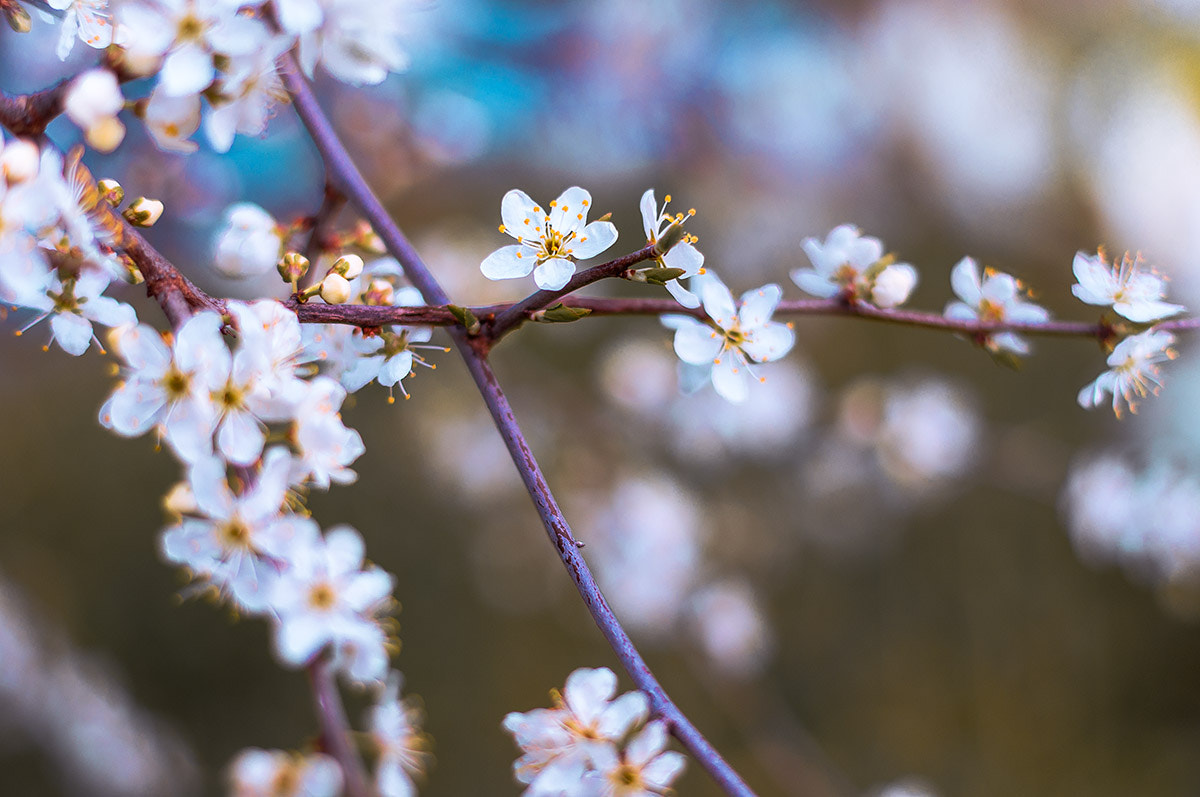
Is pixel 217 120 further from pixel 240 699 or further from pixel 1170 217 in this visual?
pixel 1170 217

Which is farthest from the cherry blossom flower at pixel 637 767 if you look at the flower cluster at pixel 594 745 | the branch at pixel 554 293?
the branch at pixel 554 293

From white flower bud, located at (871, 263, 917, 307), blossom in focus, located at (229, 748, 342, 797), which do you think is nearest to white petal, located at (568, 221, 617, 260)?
white flower bud, located at (871, 263, 917, 307)

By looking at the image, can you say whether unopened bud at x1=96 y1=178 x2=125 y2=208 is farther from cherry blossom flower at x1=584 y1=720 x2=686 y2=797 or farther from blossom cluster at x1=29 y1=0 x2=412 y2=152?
cherry blossom flower at x1=584 y1=720 x2=686 y2=797

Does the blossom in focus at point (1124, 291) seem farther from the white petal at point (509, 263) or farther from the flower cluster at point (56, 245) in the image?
the flower cluster at point (56, 245)

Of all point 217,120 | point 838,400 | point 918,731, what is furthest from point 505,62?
point 217,120

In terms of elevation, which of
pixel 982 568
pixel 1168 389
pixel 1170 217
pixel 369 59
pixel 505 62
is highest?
pixel 505 62
